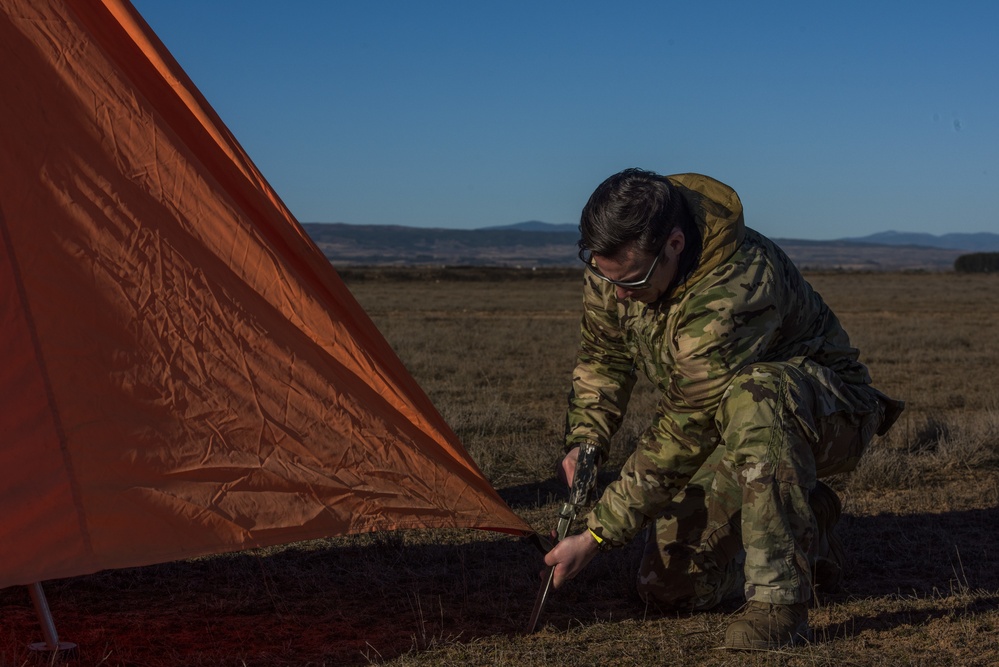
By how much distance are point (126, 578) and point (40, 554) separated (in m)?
1.38

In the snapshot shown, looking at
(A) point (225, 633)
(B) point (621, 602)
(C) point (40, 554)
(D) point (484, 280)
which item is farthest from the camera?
(D) point (484, 280)

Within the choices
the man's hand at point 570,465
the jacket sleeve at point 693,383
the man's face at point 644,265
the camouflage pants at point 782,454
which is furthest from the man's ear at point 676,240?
the man's hand at point 570,465

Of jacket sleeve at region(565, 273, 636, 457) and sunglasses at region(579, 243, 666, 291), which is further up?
sunglasses at region(579, 243, 666, 291)

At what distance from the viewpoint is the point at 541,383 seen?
11312 millimetres

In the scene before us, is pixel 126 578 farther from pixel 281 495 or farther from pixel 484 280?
pixel 484 280

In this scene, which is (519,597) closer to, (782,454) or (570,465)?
(570,465)

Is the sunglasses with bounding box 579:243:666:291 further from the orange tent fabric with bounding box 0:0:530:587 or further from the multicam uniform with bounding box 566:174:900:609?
the orange tent fabric with bounding box 0:0:530:587

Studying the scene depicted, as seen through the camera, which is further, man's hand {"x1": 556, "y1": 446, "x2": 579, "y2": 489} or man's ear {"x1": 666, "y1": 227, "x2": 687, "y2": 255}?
man's hand {"x1": 556, "y1": 446, "x2": 579, "y2": 489}

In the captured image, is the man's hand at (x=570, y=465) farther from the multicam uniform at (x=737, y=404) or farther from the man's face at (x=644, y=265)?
the man's face at (x=644, y=265)

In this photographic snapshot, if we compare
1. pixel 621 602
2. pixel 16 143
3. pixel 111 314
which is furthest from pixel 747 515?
pixel 16 143

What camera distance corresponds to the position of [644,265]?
11.1 ft

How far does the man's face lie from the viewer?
3.36 meters

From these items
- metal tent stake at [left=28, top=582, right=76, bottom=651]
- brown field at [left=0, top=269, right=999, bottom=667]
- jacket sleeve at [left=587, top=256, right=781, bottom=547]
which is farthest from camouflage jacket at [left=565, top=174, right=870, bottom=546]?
metal tent stake at [left=28, top=582, right=76, bottom=651]

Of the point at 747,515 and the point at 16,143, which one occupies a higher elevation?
the point at 16,143
